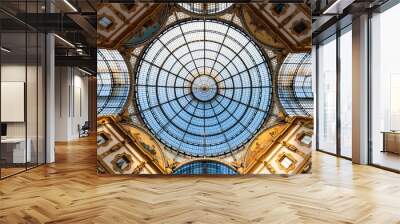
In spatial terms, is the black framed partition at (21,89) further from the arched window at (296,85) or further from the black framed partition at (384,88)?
the black framed partition at (384,88)

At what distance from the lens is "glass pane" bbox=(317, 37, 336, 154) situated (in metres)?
10.6

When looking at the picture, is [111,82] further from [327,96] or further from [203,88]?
[327,96]

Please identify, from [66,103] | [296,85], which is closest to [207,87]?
→ [296,85]

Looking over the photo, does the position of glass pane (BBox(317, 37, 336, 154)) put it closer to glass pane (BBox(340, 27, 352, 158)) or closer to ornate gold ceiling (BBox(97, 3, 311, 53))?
glass pane (BBox(340, 27, 352, 158))

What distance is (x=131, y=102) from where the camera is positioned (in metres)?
6.71

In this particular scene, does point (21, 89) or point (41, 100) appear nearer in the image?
point (21, 89)

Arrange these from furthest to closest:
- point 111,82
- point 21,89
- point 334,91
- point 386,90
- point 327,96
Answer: point 327,96 → point 334,91 → point 386,90 → point 21,89 → point 111,82

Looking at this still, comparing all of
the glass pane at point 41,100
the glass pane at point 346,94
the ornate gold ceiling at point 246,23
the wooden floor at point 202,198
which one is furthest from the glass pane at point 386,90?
the glass pane at point 41,100

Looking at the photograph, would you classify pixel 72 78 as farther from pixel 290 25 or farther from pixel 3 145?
pixel 290 25

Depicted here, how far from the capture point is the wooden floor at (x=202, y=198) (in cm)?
420

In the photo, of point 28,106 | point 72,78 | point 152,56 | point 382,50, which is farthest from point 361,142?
point 72,78

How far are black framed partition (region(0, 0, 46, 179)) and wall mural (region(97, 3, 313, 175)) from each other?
1.78 meters

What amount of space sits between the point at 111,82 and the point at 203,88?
171 centimetres

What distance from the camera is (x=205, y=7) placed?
6.75 m
